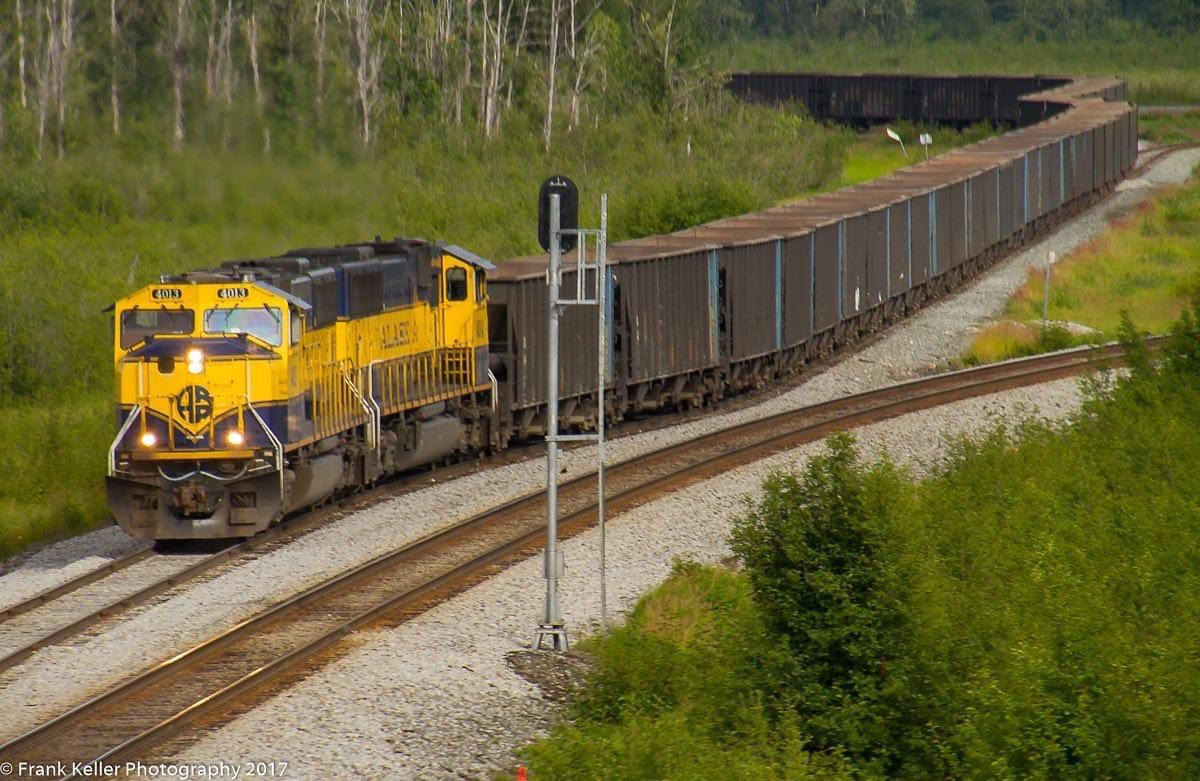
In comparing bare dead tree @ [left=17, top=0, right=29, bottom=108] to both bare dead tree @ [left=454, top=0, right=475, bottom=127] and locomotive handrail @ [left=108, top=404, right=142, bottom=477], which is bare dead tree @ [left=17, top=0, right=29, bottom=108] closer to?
bare dead tree @ [left=454, top=0, right=475, bottom=127]

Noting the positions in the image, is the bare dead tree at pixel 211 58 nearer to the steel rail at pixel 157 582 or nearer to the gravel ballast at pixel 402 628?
the gravel ballast at pixel 402 628

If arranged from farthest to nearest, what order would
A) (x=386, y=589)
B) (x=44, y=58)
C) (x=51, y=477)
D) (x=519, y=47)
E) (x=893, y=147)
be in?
(x=893, y=147) < (x=519, y=47) < (x=44, y=58) < (x=51, y=477) < (x=386, y=589)

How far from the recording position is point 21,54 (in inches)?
1971

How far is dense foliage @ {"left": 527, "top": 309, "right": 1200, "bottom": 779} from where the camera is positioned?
12.7 metres

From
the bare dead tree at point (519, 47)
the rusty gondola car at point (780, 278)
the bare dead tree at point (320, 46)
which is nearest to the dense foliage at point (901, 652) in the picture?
the rusty gondola car at point (780, 278)

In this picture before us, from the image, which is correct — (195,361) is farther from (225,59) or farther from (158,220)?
(225,59)

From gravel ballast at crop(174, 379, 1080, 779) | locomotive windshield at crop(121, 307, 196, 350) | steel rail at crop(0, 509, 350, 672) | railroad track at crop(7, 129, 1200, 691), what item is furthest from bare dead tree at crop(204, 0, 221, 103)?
gravel ballast at crop(174, 379, 1080, 779)

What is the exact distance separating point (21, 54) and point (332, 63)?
17149 mm

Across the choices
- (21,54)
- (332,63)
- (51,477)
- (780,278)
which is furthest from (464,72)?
(51,477)

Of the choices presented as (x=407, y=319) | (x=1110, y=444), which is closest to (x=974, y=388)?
(x=1110, y=444)

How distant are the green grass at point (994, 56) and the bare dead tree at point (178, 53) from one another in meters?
59.3

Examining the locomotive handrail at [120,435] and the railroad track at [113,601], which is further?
the locomotive handrail at [120,435]

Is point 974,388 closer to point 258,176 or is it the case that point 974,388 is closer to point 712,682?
point 258,176

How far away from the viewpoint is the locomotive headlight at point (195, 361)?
19.9 m
